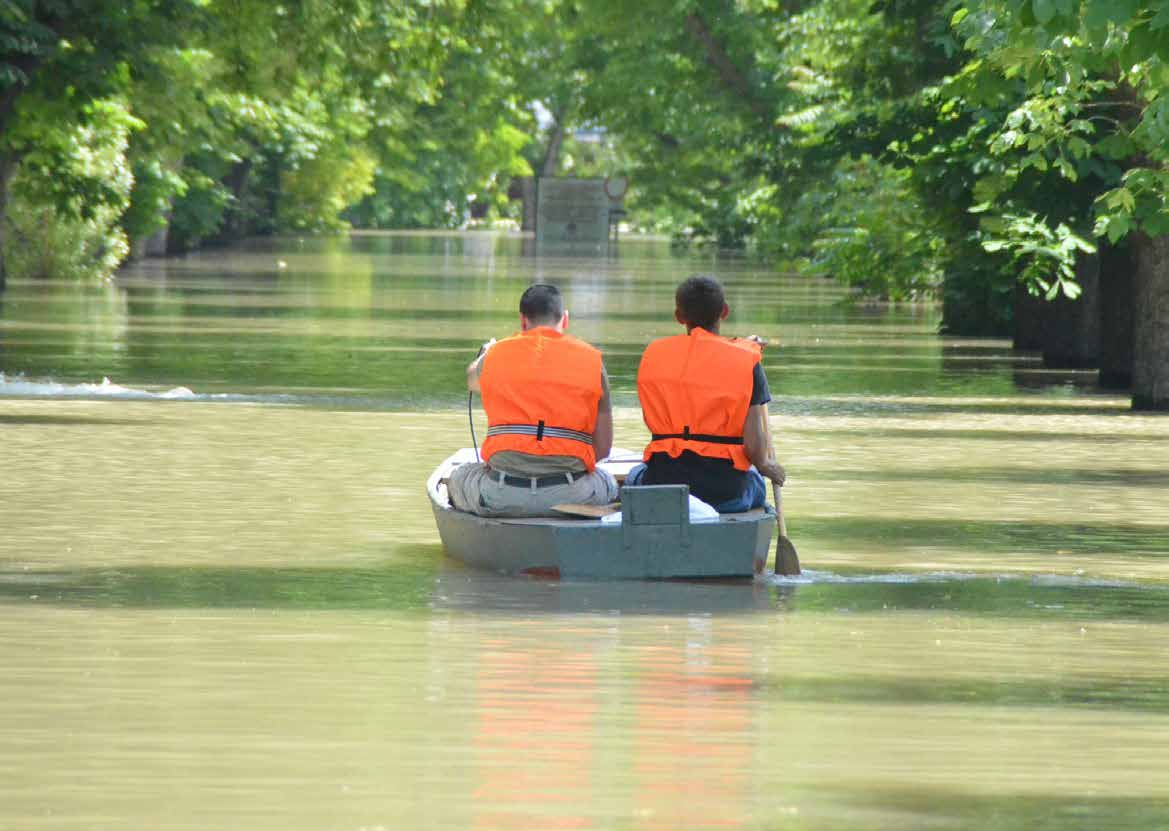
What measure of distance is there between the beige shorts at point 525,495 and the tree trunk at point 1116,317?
50.1ft

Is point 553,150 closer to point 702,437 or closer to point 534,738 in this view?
point 702,437

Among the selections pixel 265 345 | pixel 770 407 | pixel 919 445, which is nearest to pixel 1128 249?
pixel 770 407

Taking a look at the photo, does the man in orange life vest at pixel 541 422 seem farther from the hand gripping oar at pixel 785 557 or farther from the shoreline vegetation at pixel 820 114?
the shoreline vegetation at pixel 820 114

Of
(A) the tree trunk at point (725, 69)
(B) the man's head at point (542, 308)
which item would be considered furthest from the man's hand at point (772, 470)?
(A) the tree trunk at point (725, 69)

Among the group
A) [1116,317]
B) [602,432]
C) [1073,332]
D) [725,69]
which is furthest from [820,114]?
[602,432]

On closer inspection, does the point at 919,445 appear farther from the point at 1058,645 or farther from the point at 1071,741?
the point at 1071,741

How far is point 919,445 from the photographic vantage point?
2231cm

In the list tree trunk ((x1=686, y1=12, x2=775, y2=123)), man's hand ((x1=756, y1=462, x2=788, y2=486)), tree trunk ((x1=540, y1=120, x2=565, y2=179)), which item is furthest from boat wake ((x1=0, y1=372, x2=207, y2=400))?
tree trunk ((x1=540, y1=120, x2=565, y2=179))

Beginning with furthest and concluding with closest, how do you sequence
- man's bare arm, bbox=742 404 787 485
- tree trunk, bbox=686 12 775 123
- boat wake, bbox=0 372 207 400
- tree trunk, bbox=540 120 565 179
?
tree trunk, bbox=540 120 565 179 → tree trunk, bbox=686 12 775 123 → boat wake, bbox=0 372 207 400 → man's bare arm, bbox=742 404 787 485

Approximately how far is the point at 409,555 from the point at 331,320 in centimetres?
2771

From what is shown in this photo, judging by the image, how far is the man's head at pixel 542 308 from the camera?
1404 centimetres

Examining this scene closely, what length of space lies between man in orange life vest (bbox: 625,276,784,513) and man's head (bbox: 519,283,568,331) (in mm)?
511

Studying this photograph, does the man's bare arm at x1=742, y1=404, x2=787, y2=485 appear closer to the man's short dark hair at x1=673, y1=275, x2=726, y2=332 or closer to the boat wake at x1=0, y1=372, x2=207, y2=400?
the man's short dark hair at x1=673, y1=275, x2=726, y2=332

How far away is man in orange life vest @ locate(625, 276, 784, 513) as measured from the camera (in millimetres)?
13750
